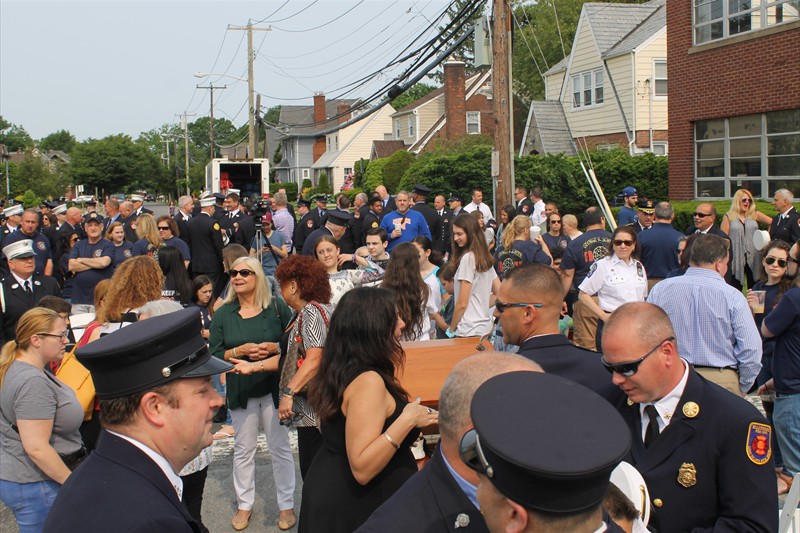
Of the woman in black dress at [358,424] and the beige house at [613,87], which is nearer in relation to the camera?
the woman in black dress at [358,424]

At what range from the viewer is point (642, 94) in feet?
99.2

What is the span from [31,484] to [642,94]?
30.1 m

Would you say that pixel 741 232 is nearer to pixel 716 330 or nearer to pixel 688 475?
pixel 716 330

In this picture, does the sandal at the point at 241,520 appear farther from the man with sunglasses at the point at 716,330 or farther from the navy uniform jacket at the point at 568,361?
the man with sunglasses at the point at 716,330

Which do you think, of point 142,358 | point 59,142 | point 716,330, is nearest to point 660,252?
point 716,330

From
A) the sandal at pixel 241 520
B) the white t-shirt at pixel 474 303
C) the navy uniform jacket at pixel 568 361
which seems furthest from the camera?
the white t-shirt at pixel 474 303

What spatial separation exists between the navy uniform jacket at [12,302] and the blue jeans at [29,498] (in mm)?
4447

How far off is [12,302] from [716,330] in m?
7.39

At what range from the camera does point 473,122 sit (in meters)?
50.3

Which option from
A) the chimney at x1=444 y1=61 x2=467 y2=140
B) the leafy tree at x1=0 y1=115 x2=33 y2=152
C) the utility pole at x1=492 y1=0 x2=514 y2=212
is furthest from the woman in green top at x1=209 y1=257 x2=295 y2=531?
the leafy tree at x1=0 y1=115 x2=33 y2=152

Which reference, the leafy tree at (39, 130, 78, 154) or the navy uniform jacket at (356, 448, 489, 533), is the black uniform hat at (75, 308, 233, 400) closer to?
the navy uniform jacket at (356, 448, 489, 533)

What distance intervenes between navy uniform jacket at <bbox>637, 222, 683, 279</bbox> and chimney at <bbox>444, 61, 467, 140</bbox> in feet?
131

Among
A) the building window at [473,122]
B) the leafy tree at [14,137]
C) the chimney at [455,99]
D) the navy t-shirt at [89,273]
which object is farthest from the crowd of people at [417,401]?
the leafy tree at [14,137]

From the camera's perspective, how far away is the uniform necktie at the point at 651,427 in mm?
3011
